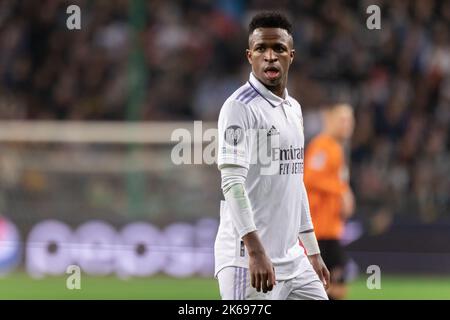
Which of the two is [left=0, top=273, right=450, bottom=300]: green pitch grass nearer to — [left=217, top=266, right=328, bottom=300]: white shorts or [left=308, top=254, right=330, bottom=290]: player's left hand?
[left=308, top=254, right=330, bottom=290]: player's left hand

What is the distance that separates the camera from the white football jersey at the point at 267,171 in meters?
5.77

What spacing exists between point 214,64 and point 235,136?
10605 mm

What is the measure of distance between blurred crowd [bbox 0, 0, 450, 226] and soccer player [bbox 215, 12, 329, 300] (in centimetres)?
887

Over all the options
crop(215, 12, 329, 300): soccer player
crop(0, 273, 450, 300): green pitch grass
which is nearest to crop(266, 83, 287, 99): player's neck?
crop(215, 12, 329, 300): soccer player

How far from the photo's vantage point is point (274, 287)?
19.3ft

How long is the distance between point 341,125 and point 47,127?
5415 mm

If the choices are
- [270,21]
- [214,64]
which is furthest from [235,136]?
[214,64]

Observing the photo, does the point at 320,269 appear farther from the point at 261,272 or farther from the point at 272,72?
the point at 272,72

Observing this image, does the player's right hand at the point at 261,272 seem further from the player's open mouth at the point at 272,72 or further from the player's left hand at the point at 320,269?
the player's open mouth at the point at 272,72

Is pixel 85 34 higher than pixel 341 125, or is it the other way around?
pixel 85 34

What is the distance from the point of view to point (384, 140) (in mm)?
15359

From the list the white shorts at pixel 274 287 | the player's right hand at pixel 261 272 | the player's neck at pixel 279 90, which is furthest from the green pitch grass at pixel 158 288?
the player's right hand at pixel 261 272

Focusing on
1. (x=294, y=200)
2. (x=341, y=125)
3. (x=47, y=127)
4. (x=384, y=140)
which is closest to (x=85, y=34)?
(x=47, y=127)
